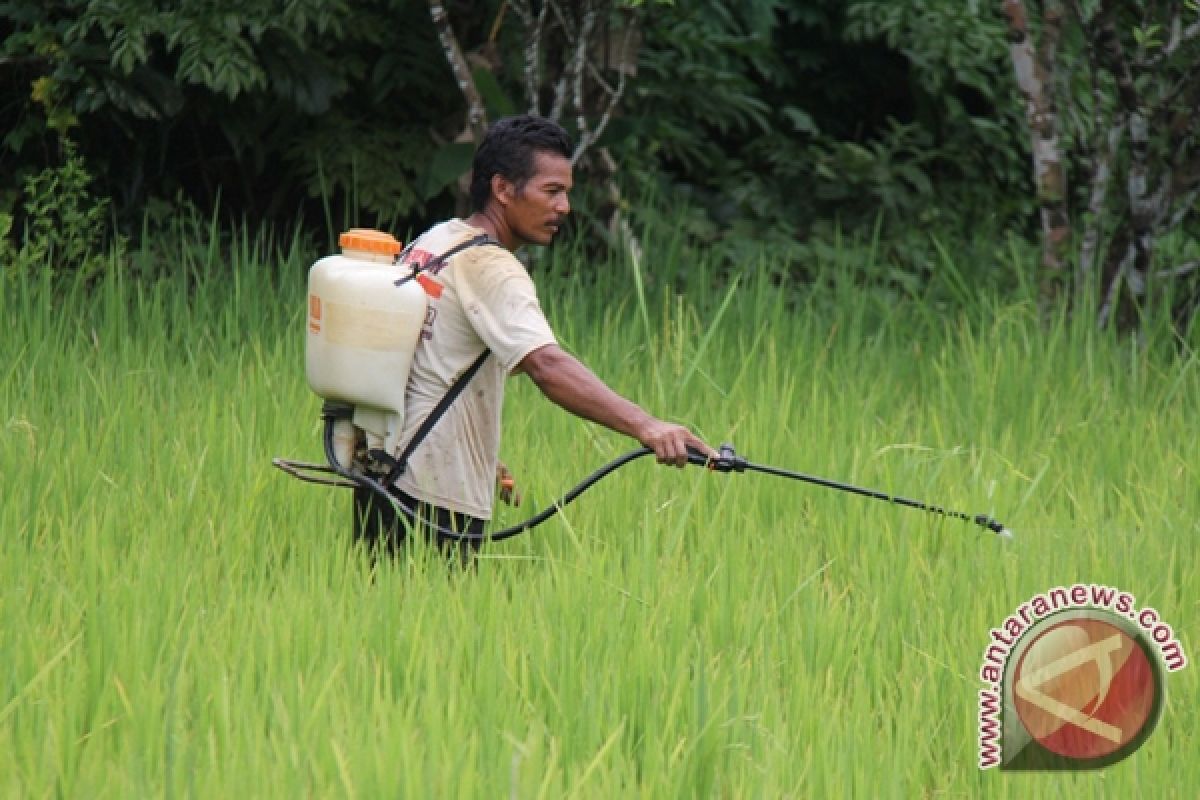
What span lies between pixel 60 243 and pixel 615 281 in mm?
1893

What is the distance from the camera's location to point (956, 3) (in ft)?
22.6

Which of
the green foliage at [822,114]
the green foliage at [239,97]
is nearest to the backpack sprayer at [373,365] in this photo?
the green foliage at [239,97]

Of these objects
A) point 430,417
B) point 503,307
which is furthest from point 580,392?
point 430,417

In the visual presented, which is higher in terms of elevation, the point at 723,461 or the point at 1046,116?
the point at 1046,116

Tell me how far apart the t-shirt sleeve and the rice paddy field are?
0.40 meters

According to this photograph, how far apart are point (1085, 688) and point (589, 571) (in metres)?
0.91

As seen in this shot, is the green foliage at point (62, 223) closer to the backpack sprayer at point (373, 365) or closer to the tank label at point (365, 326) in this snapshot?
the backpack sprayer at point (373, 365)

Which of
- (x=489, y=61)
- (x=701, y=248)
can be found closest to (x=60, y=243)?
(x=489, y=61)

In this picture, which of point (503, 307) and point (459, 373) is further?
point (459, 373)

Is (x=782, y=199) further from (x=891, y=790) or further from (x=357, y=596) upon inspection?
(x=891, y=790)

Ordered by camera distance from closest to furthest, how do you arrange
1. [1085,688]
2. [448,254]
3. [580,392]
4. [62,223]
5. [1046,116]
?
[1085,688] < [580,392] < [448,254] < [1046,116] < [62,223]

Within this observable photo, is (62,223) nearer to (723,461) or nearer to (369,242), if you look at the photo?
(369,242)

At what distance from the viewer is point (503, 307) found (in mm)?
3352

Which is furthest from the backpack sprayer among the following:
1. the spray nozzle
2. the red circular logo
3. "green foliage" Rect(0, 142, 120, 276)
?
"green foliage" Rect(0, 142, 120, 276)
